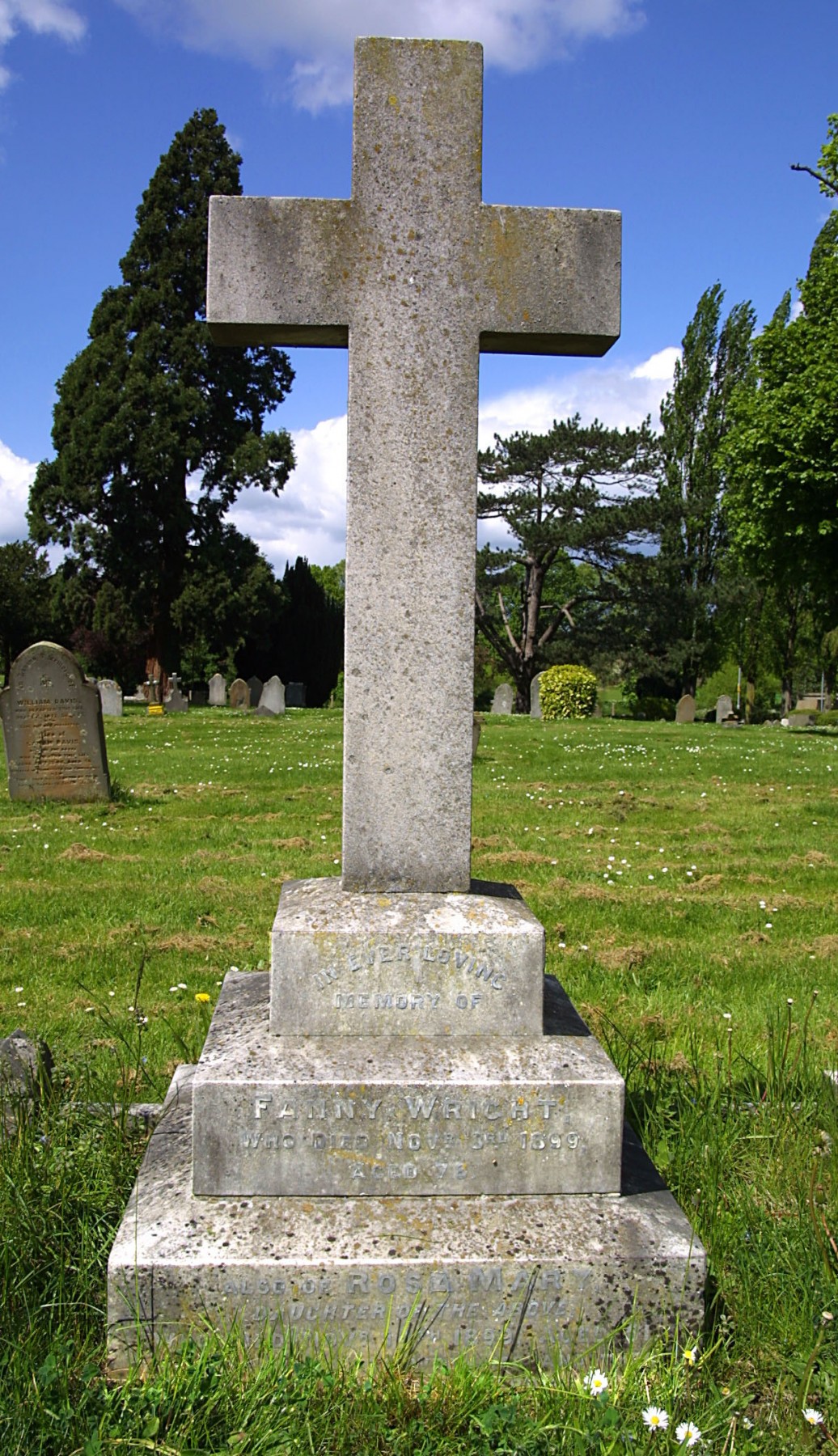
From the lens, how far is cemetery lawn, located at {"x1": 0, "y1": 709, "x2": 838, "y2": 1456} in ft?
7.13

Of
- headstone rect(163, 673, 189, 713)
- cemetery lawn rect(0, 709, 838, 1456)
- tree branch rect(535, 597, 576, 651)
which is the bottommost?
cemetery lawn rect(0, 709, 838, 1456)

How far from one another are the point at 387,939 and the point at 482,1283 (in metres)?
0.81

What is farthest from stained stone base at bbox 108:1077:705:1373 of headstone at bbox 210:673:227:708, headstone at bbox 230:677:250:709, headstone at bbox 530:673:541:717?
headstone at bbox 210:673:227:708

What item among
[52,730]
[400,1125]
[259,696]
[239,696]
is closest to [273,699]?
[239,696]

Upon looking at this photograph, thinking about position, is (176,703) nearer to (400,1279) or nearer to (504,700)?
(504,700)

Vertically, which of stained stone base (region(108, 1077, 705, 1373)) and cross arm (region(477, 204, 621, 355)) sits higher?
cross arm (region(477, 204, 621, 355))

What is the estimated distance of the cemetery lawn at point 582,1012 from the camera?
217 centimetres

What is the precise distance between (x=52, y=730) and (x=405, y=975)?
29.8 feet

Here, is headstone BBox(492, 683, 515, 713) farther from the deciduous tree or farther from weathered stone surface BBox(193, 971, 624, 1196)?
weathered stone surface BBox(193, 971, 624, 1196)

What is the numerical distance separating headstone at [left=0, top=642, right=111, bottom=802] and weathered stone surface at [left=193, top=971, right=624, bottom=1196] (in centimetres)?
873

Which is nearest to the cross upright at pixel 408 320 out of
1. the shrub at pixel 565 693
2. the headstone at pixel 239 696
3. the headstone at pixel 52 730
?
the headstone at pixel 52 730

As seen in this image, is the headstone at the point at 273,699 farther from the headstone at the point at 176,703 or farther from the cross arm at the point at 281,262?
the cross arm at the point at 281,262

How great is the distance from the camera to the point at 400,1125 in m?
2.60

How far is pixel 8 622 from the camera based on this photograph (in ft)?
143
